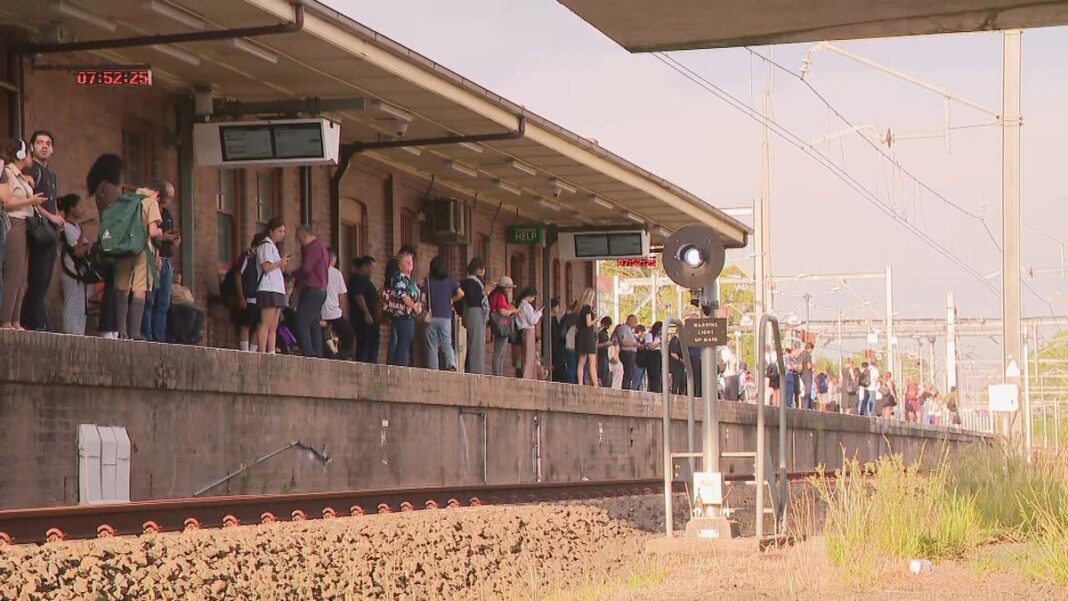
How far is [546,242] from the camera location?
3822cm

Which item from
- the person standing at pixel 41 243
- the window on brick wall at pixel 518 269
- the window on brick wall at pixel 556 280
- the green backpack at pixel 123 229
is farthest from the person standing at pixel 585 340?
the person standing at pixel 41 243

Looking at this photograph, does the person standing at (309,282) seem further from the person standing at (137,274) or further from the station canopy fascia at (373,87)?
the person standing at (137,274)

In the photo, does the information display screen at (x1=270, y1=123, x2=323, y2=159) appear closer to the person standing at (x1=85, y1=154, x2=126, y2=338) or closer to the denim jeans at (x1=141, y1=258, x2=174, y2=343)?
the person standing at (x1=85, y1=154, x2=126, y2=338)

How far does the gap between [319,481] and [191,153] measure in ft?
16.0

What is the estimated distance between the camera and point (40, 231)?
1558 centimetres

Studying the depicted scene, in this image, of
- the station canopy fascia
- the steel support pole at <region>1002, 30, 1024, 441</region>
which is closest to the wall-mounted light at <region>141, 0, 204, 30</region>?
the station canopy fascia

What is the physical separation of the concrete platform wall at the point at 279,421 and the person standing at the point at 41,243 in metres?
1.27

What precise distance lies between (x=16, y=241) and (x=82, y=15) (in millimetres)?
3583

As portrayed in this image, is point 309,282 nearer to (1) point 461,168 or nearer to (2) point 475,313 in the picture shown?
(2) point 475,313

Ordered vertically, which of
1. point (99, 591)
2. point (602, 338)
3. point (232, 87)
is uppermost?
point (232, 87)

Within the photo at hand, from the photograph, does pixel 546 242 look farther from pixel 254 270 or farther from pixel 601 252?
pixel 254 270

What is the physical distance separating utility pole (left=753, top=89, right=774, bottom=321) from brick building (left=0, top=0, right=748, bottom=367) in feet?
60.3

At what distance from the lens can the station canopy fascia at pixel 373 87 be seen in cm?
1839

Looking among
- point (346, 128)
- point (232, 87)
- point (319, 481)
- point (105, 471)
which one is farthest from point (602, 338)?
point (105, 471)
